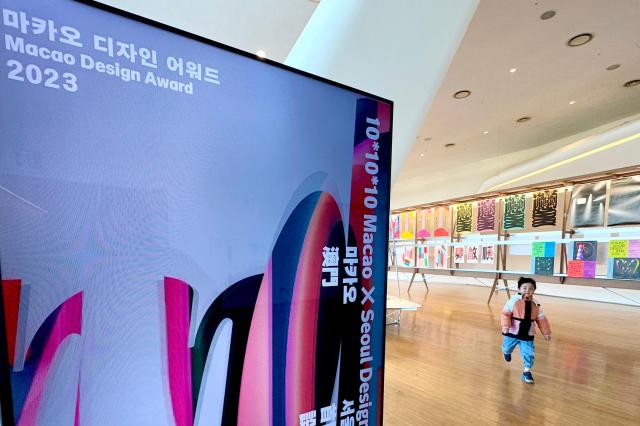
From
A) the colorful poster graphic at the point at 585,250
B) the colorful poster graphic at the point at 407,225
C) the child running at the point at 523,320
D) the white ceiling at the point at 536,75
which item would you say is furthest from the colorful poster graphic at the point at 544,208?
the child running at the point at 523,320

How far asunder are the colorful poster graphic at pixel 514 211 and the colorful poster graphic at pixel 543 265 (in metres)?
0.95

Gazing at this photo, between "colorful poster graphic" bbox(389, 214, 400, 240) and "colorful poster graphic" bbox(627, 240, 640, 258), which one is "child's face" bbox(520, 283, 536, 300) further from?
"colorful poster graphic" bbox(389, 214, 400, 240)

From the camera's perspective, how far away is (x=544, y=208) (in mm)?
6230

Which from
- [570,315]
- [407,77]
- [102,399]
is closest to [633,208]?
[570,315]

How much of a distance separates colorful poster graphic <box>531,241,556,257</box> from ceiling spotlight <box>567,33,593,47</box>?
3.33 meters

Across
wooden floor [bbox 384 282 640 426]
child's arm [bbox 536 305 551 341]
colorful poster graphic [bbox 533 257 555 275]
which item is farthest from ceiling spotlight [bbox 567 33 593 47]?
wooden floor [bbox 384 282 640 426]

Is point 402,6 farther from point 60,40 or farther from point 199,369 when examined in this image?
point 199,369

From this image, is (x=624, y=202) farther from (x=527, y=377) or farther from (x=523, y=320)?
(x=527, y=377)

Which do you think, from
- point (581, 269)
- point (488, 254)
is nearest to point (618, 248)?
point (581, 269)

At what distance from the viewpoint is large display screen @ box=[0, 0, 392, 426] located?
2.55ft

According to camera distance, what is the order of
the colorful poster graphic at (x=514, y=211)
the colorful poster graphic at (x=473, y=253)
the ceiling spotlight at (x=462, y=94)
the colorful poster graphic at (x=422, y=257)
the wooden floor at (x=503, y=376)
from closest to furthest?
1. the wooden floor at (x=503, y=376)
2. the ceiling spotlight at (x=462, y=94)
3. the colorful poster graphic at (x=514, y=211)
4. the colorful poster graphic at (x=473, y=253)
5. the colorful poster graphic at (x=422, y=257)

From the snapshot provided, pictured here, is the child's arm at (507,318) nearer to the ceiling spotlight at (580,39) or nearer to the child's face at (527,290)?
the child's face at (527,290)

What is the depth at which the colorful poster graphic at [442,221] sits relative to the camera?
8.56 metres

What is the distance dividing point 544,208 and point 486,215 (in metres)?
1.31
